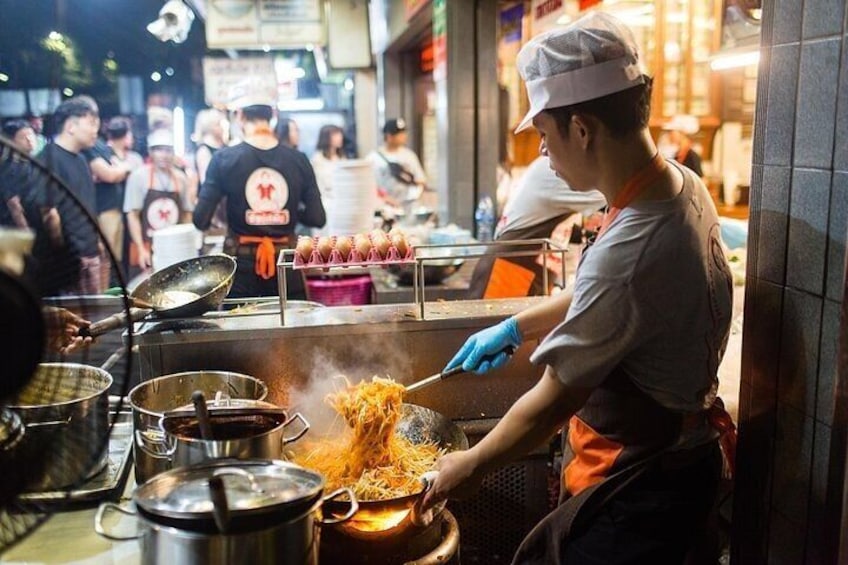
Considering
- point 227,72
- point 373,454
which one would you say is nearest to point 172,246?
point 373,454

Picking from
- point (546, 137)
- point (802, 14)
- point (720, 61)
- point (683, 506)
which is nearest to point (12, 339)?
point (546, 137)

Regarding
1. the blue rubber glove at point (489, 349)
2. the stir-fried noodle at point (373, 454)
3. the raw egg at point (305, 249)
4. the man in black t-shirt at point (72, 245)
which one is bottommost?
the stir-fried noodle at point (373, 454)

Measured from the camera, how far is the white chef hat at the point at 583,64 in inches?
89.2

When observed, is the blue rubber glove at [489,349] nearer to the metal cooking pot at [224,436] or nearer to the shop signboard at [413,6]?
the metal cooking pot at [224,436]

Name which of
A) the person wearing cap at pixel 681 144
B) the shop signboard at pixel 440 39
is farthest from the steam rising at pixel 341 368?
the shop signboard at pixel 440 39

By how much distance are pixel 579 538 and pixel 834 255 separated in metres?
1.09

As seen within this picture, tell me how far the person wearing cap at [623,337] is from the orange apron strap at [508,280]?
242 cm

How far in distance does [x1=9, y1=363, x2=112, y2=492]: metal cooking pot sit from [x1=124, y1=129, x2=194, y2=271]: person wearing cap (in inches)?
270

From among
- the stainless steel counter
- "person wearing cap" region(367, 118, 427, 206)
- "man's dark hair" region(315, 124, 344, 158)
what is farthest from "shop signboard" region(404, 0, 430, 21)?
the stainless steel counter

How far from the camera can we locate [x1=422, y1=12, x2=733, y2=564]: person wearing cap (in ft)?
7.18

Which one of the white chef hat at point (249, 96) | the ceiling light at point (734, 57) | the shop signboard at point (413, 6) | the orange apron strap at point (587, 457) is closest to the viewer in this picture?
the orange apron strap at point (587, 457)

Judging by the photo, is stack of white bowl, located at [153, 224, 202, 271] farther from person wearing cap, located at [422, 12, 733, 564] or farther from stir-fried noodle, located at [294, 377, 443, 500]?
person wearing cap, located at [422, 12, 733, 564]

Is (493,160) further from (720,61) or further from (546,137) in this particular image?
(546,137)

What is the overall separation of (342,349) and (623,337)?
144 cm
